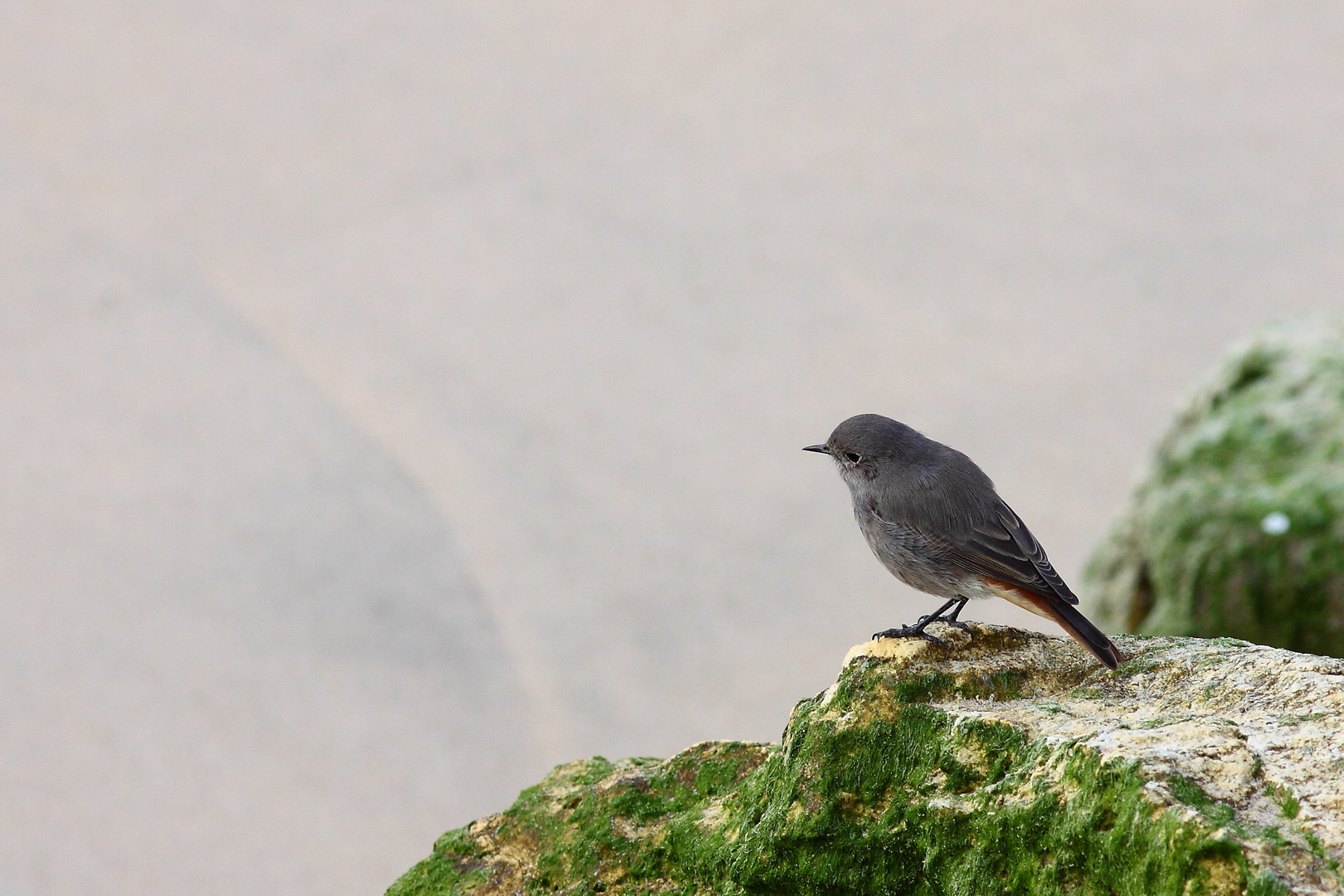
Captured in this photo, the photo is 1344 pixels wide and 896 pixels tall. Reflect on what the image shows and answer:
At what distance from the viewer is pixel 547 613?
10742 millimetres

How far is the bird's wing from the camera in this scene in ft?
13.9

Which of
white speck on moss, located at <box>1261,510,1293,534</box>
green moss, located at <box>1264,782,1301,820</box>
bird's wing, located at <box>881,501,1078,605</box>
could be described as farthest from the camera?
white speck on moss, located at <box>1261,510,1293,534</box>

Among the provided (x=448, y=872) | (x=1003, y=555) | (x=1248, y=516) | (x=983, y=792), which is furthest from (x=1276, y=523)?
(x=448, y=872)

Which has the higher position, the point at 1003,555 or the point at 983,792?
the point at 1003,555

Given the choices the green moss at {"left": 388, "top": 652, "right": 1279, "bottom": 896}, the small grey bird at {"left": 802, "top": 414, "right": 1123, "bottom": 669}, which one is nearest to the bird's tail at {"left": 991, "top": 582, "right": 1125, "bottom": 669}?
the small grey bird at {"left": 802, "top": 414, "right": 1123, "bottom": 669}

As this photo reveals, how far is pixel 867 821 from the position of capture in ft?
11.4

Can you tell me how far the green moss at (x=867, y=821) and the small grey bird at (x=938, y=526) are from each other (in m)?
0.42

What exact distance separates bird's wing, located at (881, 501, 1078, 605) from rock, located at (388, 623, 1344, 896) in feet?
0.63

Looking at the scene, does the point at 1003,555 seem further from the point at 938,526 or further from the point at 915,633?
the point at 915,633

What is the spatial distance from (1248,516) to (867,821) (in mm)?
5334

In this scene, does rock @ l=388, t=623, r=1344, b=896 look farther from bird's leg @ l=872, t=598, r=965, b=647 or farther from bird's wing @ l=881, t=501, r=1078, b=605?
bird's wing @ l=881, t=501, r=1078, b=605

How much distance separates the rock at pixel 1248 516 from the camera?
7527 millimetres

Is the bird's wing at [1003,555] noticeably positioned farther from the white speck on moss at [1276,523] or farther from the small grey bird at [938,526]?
the white speck on moss at [1276,523]

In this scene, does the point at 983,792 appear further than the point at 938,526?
No
